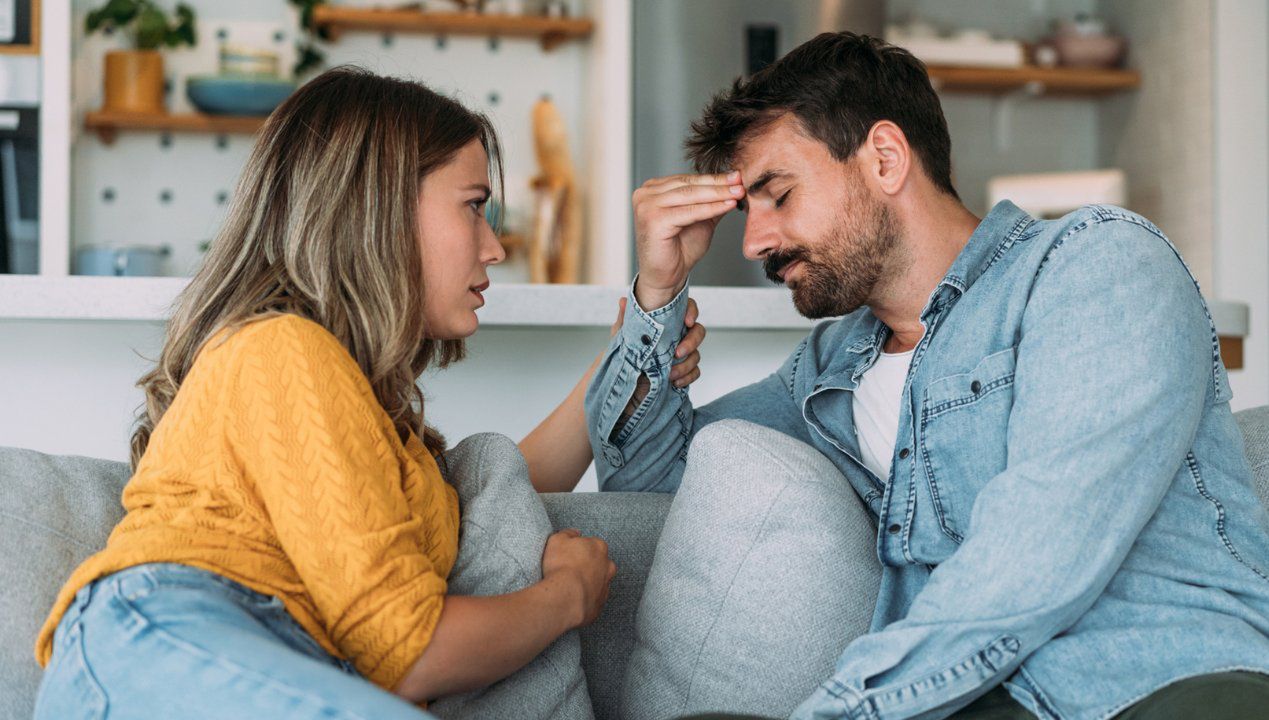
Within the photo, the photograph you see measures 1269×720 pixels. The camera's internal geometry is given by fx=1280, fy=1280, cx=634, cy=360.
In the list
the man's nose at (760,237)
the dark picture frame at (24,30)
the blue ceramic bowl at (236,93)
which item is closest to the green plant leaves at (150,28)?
the blue ceramic bowl at (236,93)

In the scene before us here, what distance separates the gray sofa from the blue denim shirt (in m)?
0.35

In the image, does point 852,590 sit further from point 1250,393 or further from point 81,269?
point 1250,393

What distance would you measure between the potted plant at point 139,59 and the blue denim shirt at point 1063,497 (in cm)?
284

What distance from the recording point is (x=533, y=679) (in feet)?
4.38

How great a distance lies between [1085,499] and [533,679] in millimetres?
582

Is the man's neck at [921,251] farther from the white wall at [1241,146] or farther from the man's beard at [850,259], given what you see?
the white wall at [1241,146]

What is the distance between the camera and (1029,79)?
14.5ft

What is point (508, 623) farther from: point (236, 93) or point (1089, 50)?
point (1089, 50)

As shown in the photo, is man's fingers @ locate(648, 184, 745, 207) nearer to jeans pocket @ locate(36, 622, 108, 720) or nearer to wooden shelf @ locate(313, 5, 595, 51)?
jeans pocket @ locate(36, 622, 108, 720)

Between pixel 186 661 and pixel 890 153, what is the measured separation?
1.07m

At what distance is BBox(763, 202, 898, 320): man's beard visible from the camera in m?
1.63

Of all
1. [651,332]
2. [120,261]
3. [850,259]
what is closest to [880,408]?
[850,259]

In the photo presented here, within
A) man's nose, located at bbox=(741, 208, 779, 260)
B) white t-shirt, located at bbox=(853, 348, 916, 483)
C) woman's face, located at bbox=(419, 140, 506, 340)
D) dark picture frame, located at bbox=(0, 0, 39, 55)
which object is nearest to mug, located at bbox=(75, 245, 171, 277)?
dark picture frame, located at bbox=(0, 0, 39, 55)

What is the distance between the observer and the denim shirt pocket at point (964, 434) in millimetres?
1361
